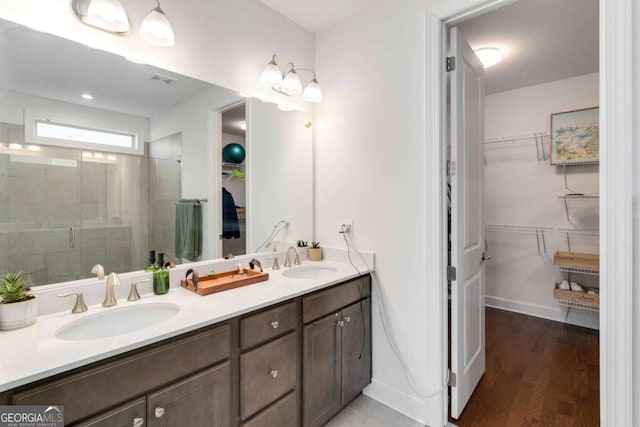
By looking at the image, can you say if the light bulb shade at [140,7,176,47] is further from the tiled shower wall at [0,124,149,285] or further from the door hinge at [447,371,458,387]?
the door hinge at [447,371,458,387]

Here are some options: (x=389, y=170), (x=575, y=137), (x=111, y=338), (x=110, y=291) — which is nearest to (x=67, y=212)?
(x=110, y=291)

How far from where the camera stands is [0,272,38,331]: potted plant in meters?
1.04

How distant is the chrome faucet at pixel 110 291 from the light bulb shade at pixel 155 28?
3.63 ft

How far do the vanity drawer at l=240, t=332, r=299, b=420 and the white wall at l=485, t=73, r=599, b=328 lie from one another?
3118 millimetres

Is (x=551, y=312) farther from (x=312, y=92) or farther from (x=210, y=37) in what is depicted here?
(x=210, y=37)

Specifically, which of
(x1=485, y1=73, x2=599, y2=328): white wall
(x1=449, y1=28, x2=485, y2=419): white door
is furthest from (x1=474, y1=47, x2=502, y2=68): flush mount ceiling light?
(x1=485, y1=73, x2=599, y2=328): white wall

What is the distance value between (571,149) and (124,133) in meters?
3.89

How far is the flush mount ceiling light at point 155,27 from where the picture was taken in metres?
1.36

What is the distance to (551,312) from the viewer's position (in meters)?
3.27

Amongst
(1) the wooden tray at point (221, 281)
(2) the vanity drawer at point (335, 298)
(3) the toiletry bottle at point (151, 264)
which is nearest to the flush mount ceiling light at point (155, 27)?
(3) the toiletry bottle at point (151, 264)

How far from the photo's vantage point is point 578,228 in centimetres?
308

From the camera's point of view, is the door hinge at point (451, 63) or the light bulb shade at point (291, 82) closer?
the door hinge at point (451, 63)

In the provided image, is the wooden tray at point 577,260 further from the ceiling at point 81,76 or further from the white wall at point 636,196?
the ceiling at point 81,76

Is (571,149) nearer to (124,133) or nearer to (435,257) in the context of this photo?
(435,257)
